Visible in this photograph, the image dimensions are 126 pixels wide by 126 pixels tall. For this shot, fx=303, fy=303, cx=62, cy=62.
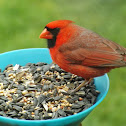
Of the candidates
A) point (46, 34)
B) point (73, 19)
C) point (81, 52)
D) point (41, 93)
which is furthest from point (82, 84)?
point (73, 19)

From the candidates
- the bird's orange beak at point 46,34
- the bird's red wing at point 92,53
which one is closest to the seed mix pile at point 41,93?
the bird's red wing at point 92,53

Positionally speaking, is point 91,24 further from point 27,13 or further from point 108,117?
point 108,117

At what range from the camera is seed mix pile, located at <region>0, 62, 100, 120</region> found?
2.82 meters

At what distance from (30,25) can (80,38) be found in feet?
9.57

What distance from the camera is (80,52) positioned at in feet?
10.4

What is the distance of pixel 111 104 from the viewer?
473 cm

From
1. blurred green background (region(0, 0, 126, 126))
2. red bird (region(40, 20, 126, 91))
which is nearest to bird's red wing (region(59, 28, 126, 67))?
red bird (region(40, 20, 126, 91))

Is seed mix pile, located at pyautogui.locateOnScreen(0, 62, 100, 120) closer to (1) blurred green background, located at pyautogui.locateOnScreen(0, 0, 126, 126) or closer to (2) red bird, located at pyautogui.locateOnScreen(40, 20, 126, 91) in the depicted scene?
(2) red bird, located at pyautogui.locateOnScreen(40, 20, 126, 91)

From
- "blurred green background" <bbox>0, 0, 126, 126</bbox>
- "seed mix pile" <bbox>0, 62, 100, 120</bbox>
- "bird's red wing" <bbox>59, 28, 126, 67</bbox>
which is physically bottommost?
"seed mix pile" <bbox>0, 62, 100, 120</bbox>

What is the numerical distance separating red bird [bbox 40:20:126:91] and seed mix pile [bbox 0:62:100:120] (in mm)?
155

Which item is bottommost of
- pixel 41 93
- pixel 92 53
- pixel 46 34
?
pixel 41 93

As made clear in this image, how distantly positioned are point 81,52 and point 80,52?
0.4 inches

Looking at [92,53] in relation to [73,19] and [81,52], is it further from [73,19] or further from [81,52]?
[73,19]

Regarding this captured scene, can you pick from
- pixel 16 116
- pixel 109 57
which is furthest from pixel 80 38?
pixel 16 116
